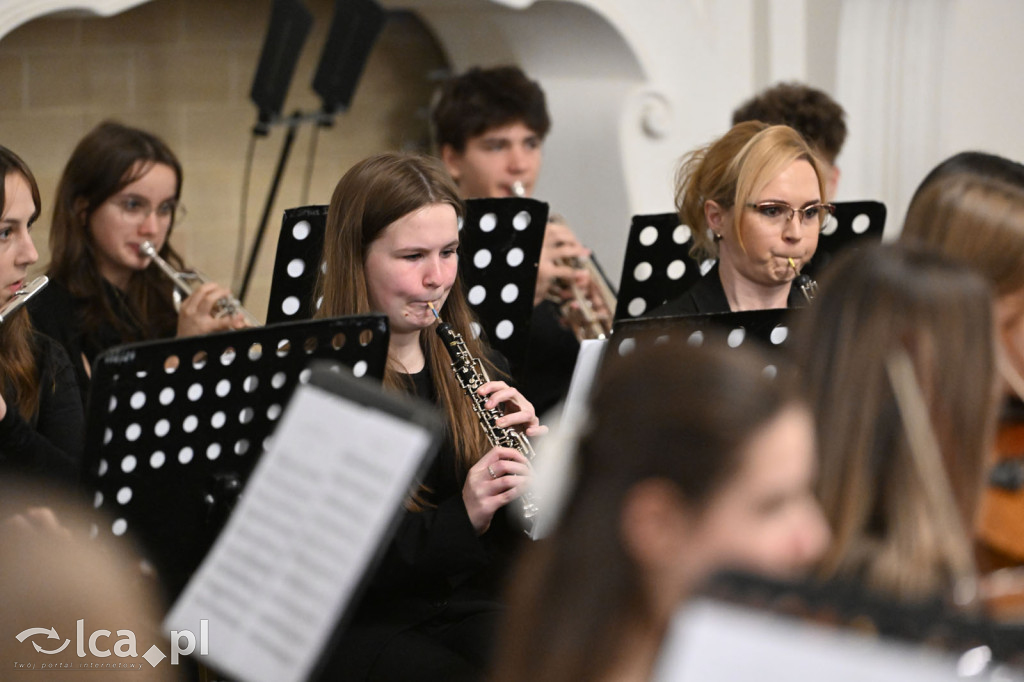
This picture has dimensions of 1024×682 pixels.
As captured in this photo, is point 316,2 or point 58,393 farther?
point 316,2

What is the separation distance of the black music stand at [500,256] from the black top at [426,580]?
0.96ft

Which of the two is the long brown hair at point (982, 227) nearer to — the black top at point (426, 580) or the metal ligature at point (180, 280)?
the black top at point (426, 580)

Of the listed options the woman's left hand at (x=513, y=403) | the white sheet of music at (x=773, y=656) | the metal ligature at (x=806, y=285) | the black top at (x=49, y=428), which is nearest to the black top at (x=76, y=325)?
the black top at (x=49, y=428)

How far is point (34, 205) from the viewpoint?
200 cm

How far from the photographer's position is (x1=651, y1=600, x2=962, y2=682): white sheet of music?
658 millimetres

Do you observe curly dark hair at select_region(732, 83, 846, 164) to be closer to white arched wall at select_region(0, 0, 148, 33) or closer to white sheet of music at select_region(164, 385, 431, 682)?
→ white arched wall at select_region(0, 0, 148, 33)

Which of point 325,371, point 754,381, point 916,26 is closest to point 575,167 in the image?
point 916,26

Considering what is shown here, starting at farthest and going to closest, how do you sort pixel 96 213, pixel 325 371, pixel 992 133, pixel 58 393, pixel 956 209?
pixel 992 133 → pixel 96 213 → pixel 58 393 → pixel 956 209 → pixel 325 371

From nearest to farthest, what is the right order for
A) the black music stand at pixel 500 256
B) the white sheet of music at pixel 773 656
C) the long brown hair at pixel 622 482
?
1. the white sheet of music at pixel 773 656
2. the long brown hair at pixel 622 482
3. the black music stand at pixel 500 256

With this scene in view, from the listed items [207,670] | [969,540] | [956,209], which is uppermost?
[956,209]

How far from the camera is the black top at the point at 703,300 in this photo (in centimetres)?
213

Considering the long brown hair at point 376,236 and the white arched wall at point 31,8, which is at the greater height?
the white arched wall at point 31,8

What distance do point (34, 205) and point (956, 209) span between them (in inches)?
57.0

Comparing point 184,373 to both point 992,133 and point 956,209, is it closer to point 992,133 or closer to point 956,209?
point 956,209
